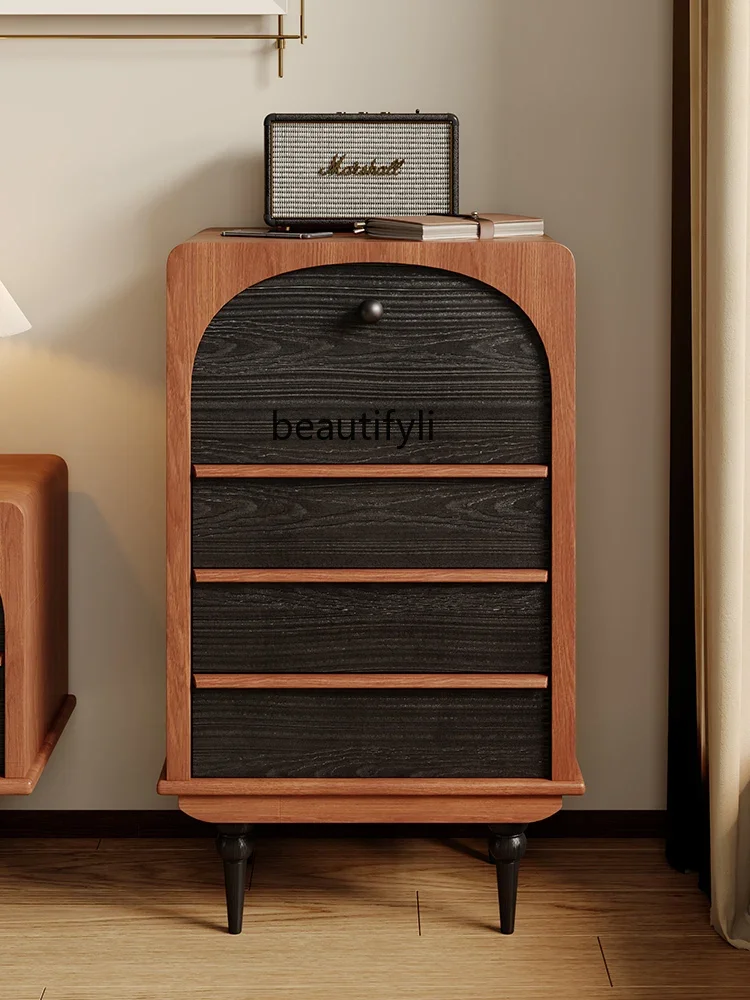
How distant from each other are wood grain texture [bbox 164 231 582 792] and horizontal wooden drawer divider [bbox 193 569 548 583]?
0.14 feet

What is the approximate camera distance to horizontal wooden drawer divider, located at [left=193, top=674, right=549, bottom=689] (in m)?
1.55

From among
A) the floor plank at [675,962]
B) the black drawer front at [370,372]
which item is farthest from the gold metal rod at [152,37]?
the floor plank at [675,962]

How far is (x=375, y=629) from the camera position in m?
1.56

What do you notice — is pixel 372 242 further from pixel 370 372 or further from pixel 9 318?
pixel 9 318

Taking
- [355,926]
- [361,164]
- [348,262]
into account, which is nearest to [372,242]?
[348,262]

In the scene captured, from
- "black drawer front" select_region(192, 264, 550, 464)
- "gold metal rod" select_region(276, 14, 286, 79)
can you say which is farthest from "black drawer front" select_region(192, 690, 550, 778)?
"gold metal rod" select_region(276, 14, 286, 79)

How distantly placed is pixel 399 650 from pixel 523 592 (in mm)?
194

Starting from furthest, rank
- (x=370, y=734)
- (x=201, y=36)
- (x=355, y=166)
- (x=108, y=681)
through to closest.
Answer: (x=108, y=681) → (x=201, y=36) → (x=355, y=166) → (x=370, y=734)

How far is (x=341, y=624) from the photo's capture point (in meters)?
1.56

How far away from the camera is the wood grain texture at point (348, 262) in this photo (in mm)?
1483

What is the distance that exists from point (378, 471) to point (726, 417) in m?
0.51

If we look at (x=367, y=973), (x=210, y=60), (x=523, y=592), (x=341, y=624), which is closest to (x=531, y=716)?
(x=523, y=592)

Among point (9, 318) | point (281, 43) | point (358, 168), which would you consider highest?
point (281, 43)

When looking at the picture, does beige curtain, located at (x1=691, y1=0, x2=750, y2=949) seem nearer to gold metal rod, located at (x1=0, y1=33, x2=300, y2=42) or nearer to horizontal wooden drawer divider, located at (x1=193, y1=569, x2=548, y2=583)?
horizontal wooden drawer divider, located at (x1=193, y1=569, x2=548, y2=583)
